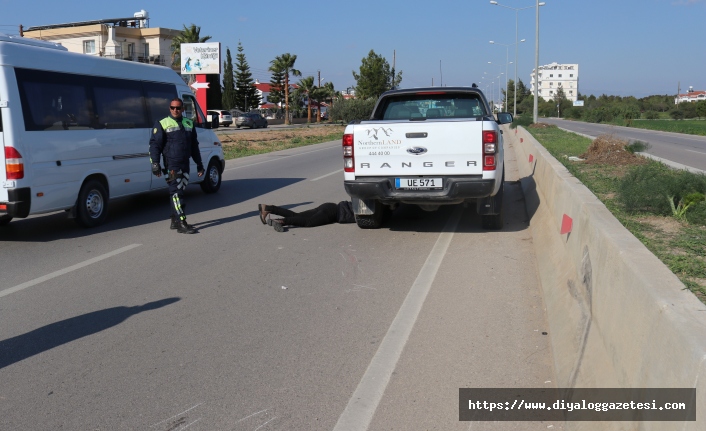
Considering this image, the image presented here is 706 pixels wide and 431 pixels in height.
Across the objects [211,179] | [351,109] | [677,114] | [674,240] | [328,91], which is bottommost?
[674,240]

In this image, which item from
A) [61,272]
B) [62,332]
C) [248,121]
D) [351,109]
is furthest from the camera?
[351,109]

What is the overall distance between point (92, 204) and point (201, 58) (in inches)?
1981

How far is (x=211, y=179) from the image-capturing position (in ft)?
46.9

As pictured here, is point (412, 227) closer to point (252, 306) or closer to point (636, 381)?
point (252, 306)

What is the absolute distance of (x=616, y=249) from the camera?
12.4ft

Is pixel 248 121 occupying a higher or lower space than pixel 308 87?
lower

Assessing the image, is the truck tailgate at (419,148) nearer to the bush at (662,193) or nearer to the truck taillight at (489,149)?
the truck taillight at (489,149)

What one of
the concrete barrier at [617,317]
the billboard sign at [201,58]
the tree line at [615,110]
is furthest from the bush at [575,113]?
the concrete barrier at [617,317]

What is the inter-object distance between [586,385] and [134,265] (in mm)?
5575

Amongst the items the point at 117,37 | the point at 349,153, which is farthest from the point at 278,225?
the point at 117,37

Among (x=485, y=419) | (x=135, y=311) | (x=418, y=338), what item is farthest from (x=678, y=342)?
(x=135, y=311)

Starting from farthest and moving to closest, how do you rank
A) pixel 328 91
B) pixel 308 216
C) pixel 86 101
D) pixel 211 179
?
pixel 328 91
pixel 211 179
pixel 86 101
pixel 308 216

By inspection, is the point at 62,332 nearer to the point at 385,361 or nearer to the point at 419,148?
the point at 385,361

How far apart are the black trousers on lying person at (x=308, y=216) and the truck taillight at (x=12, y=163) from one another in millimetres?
3324
